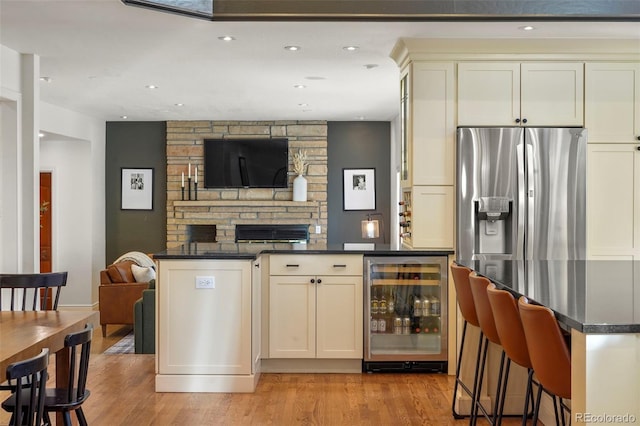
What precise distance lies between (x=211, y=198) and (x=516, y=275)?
6.87m

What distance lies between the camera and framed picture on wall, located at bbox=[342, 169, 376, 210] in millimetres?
9758

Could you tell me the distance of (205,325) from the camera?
177 inches

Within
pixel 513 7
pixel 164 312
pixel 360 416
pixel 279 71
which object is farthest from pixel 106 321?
pixel 513 7

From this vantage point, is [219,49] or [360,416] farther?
[219,49]

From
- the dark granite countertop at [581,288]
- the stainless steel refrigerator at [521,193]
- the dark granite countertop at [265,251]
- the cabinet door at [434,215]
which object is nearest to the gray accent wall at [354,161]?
the dark granite countertop at [265,251]

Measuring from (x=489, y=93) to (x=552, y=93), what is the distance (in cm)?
48

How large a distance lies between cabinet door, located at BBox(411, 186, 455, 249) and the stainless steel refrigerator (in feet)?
0.33

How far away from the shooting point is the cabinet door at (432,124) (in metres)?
4.94

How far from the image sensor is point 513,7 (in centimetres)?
389

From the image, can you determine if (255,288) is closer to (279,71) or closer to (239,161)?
(279,71)

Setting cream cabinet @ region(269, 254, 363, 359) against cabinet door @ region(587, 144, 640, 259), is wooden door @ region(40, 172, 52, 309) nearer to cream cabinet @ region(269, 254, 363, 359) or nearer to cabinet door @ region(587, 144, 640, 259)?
cream cabinet @ region(269, 254, 363, 359)

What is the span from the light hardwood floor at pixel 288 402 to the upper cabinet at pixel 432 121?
1570 mm

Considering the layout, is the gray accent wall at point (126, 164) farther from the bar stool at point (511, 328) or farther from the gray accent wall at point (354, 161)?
the bar stool at point (511, 328)

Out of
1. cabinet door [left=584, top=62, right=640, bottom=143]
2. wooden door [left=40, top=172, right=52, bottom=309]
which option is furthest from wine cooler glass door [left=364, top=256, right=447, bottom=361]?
wooden door [left=40, top=172, right=52, bottom=309]
